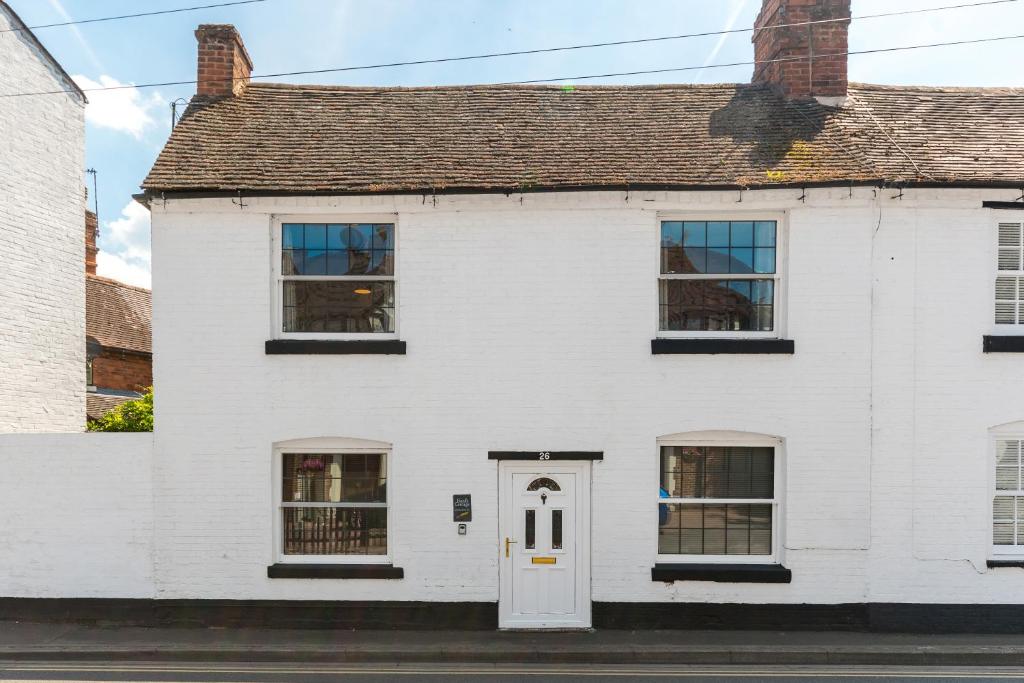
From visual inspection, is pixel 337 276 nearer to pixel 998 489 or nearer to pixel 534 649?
pixel 534 649

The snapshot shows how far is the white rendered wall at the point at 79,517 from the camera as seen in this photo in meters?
8.70

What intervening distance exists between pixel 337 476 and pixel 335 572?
1184mm

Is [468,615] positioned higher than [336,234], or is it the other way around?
[336,234]

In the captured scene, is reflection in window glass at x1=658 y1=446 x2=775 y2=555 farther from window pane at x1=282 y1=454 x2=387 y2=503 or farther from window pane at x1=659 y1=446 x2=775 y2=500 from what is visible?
window pane at x1=282 y1=454 x2=387 y2=503

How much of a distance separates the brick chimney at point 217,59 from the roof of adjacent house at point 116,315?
1041 centimetres

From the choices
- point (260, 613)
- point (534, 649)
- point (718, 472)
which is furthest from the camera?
point (718, 472)

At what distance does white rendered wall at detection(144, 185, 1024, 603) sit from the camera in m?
8.55

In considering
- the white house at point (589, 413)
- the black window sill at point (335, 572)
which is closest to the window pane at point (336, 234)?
the white house at point (589, 413)

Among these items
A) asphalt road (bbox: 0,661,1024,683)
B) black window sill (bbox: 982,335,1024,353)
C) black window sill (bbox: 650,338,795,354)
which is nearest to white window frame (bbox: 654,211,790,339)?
black window sill (bbox: 650,338,795,354)

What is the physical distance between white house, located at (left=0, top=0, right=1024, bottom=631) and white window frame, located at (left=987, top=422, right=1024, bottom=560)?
0.04 metres

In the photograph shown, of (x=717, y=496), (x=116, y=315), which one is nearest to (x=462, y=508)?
(x=717, y=496)

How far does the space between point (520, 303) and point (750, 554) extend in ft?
14.3

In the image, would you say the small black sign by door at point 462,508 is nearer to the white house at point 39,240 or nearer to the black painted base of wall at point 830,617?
the black painted base of wall at point 830,617

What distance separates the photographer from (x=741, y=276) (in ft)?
28.9
